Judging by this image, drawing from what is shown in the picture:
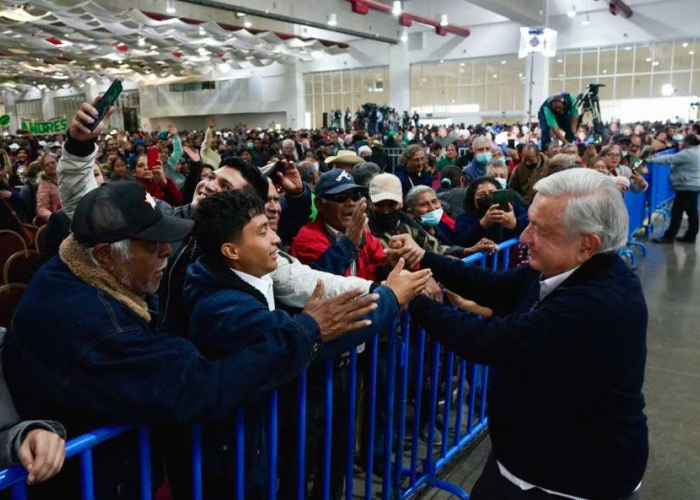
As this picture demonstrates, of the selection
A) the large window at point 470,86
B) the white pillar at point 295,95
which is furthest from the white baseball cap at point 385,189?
the white pillar at point 295,95

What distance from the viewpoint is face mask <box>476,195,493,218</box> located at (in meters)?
3.69

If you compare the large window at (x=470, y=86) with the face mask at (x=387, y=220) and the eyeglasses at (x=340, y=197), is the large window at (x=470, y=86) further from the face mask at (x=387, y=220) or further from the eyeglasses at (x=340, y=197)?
the eyeglasses at (x=340, y=197)

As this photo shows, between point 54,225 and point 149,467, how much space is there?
1.96 metres

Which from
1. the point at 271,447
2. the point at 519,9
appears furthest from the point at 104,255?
the point at 519,9

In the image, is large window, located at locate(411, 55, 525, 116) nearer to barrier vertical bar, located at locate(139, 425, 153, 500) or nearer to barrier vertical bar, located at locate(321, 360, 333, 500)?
barrier vertical bar, located at locate(321, 360, 333, 500)

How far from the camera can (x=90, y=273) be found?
1407mm

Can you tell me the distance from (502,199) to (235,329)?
2.55 meters

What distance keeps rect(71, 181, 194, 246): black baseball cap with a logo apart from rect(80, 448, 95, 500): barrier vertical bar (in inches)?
20.3

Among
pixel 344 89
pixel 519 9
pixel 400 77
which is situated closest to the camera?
pixel 519 9

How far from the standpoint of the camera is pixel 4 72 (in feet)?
90.1

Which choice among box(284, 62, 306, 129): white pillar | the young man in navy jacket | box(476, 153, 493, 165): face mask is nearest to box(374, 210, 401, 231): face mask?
the young man in navy jacket

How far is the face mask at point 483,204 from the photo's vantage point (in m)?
3.69

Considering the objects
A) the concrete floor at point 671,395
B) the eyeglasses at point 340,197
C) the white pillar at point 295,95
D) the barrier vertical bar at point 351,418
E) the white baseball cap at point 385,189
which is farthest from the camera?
the white pillar at point 295,95

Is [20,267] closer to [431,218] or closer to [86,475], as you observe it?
[431,218]
